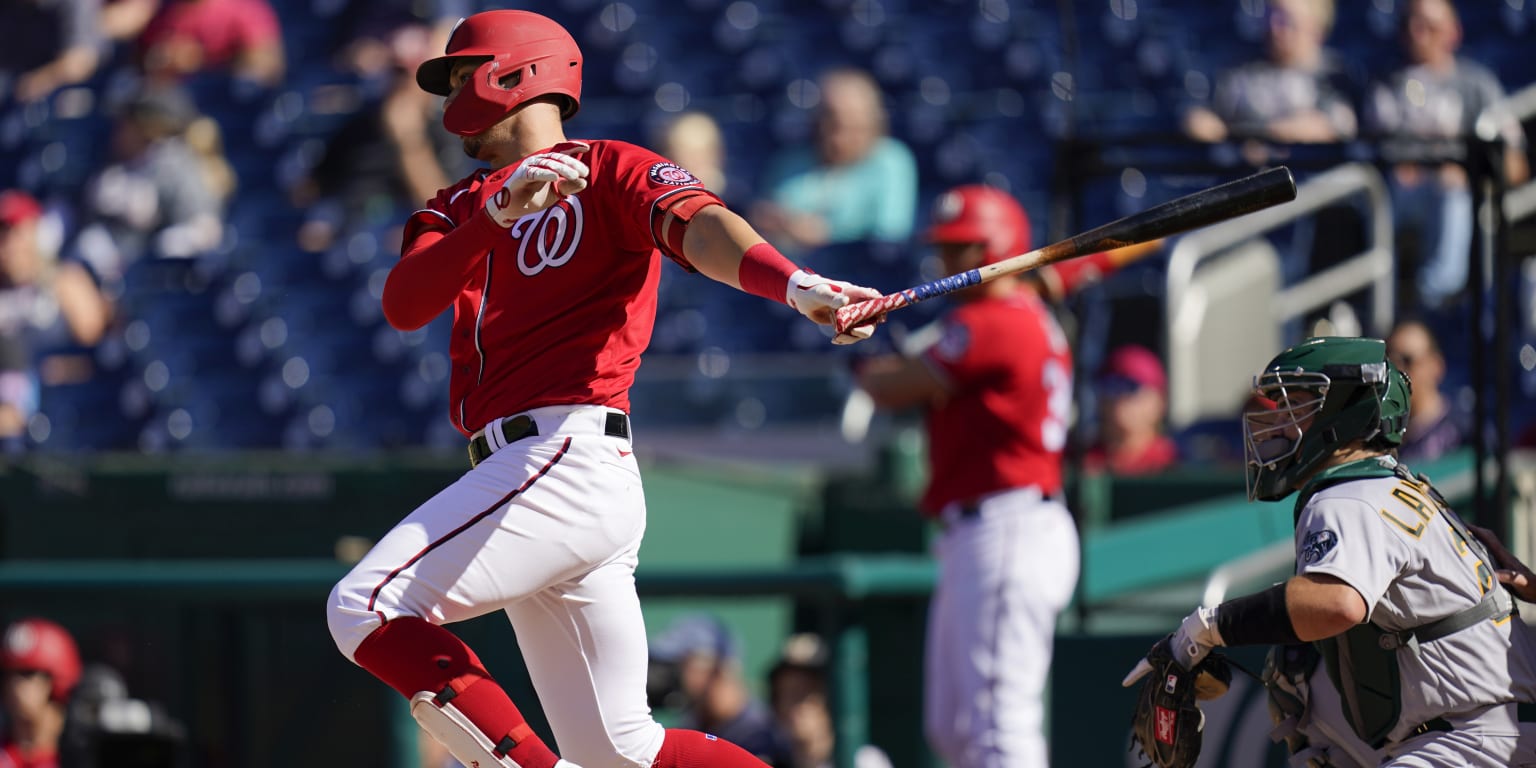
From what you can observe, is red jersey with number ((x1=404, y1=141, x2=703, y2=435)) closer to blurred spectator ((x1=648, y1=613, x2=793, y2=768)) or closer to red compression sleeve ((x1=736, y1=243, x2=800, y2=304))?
red compression sleeve ((x1=736, y1=243, x2=800, y2=304))

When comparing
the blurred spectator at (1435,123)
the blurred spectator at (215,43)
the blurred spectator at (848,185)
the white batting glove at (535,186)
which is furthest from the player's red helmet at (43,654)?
the blurred spectator at (1435,123)

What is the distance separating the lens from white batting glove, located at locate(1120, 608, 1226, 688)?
3.43 m

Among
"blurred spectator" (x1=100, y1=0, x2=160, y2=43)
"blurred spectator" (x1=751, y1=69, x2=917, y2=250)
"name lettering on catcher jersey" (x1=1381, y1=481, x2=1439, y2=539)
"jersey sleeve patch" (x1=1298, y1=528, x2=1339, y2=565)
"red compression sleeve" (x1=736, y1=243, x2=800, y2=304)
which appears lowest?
"jersey sleeve patch" (x1=1298, y1=528, x2=1339, y2=565)

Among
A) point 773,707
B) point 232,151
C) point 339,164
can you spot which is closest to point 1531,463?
point 773,707

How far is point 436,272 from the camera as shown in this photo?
341 cm

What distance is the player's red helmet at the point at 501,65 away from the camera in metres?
3.62

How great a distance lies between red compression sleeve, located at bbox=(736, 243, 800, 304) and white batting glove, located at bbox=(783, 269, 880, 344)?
2 centimetres

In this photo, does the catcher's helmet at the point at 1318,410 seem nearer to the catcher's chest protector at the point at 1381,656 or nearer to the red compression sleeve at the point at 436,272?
the catcher's chest protector at the point at 1381,656

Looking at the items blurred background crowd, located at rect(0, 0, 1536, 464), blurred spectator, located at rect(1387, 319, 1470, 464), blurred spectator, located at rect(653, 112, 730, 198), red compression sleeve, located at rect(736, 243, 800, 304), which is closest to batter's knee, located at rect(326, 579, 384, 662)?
red compression sleeve, located at rect(736, 243, 800, 304)

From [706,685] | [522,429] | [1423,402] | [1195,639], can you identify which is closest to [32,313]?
[706,685]

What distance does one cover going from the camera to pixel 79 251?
991 centimetres

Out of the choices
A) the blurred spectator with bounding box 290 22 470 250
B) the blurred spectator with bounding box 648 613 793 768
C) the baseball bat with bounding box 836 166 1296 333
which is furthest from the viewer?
the blurred spectator with bounding box 290 22 470 250

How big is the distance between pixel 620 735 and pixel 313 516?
4080mm

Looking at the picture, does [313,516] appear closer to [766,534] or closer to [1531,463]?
[766,534]
